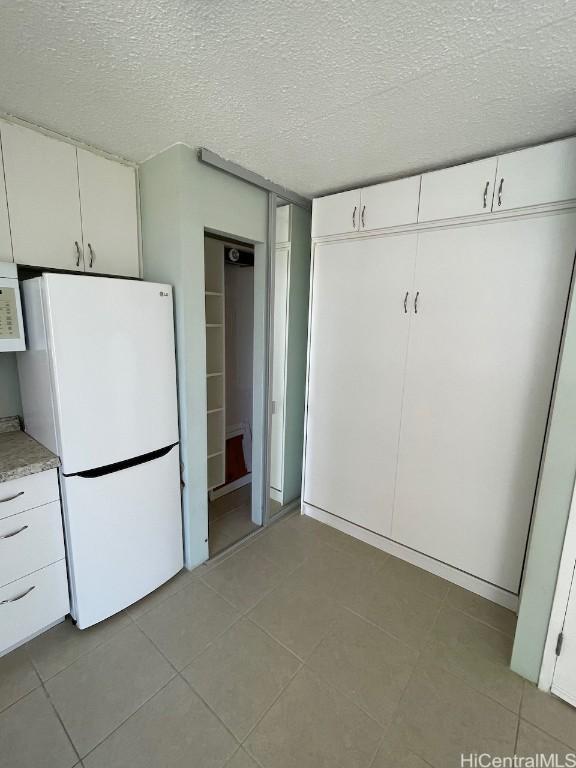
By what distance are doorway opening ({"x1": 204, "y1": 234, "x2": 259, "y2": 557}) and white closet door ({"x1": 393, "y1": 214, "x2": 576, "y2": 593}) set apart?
53.3 inches

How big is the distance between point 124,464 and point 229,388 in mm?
1558

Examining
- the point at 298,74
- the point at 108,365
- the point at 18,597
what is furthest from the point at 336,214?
the point at 18,597

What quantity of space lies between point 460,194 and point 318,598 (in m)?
2.31

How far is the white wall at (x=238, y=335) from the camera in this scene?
3.11 m

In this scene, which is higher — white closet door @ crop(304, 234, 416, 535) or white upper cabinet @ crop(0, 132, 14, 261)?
white upper cabinet @ crop(0, 132, 14, 261)

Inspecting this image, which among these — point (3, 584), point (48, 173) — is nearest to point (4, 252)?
point (48, 173)

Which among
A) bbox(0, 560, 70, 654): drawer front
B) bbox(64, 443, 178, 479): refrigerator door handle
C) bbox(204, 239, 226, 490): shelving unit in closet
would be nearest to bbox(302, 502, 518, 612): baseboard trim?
bbox(204, 239, 226, 490): shelving unit in closet

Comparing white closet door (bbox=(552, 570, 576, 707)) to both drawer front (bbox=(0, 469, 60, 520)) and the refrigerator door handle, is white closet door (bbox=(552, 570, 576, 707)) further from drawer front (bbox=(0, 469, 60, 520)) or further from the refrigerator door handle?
drawer front (bbox=(0, 469, 60, 520))

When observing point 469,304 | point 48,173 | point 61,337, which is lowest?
point 61,337

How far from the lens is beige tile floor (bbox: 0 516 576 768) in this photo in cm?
120

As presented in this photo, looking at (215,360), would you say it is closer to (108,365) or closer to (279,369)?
(279,369)

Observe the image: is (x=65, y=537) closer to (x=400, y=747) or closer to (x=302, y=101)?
(x=400, y=747)

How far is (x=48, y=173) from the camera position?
1.60 meters

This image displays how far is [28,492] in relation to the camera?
145 centimetres
